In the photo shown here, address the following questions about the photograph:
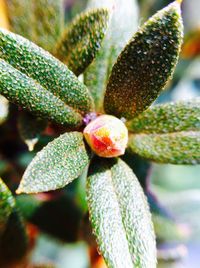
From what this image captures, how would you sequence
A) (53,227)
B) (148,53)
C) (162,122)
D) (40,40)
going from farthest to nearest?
(53,227), (40,40), (162,122), (148,53)

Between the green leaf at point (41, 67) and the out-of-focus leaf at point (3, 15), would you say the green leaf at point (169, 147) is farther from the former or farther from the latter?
the out-of-focus leaf at point (3, 15)

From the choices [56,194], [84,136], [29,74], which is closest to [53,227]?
[56,194]

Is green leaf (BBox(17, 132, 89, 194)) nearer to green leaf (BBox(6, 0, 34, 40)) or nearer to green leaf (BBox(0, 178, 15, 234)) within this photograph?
green leaf (BBox(0, 178, 15, 234))

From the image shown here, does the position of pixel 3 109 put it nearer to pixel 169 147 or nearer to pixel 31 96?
pixel 31 96

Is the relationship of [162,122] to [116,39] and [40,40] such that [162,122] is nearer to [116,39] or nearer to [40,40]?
[116,39]

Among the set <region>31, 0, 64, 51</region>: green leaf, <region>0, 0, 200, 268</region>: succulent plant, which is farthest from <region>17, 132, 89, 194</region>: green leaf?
<region>31, 0, 64, 51</region>: green leaf

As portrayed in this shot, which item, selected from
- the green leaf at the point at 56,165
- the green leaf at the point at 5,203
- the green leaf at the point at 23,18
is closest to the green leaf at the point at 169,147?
the green leaf at the point at 56,165
